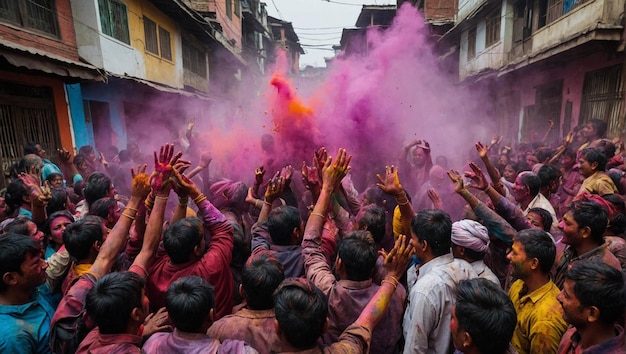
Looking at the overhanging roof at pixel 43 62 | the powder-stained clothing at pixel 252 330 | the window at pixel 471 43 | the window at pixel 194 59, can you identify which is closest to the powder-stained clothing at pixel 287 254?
the powder-stained clothing at pixel 252 330

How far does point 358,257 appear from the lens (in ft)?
7.65

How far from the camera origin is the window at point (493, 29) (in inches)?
667

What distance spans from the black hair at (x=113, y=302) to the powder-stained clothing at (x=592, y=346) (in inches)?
91.1

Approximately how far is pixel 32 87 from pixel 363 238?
9.99m

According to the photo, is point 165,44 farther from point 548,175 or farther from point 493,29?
point 548,175

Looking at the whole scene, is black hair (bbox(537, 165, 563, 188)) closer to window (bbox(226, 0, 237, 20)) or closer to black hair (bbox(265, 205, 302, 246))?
black hair (bbox(265, 205, 302, 246))

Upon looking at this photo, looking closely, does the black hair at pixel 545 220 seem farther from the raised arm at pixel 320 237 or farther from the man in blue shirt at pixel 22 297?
the man in blue shirt at pixel 22 297

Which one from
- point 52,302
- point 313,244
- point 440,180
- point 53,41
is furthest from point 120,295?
point 53,41

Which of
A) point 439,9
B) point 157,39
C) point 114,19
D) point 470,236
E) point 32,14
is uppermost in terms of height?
point 439,9

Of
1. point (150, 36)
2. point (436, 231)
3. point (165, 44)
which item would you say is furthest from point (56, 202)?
point (165, 44)

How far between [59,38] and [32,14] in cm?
101

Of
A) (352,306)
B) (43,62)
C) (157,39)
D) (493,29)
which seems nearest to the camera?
(352,306)

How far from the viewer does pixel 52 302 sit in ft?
8.62

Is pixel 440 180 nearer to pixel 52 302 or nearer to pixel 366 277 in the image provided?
pixel 366 277
